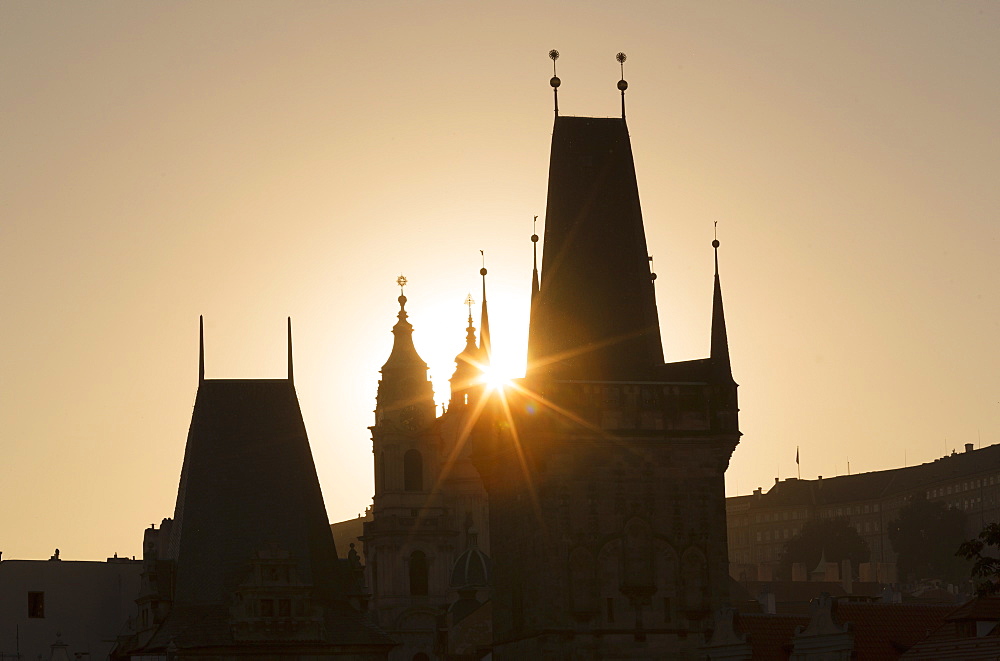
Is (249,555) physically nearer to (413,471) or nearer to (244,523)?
(244,523)

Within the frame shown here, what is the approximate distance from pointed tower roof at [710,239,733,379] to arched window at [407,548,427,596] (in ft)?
244

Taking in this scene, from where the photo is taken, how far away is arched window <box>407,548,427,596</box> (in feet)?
472

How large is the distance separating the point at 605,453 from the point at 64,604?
112 ft

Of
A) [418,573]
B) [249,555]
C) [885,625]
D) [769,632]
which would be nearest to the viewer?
[885,625]

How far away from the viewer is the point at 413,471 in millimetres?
145250

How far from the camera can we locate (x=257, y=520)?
2960 inches

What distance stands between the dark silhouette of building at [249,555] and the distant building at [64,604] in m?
14.4

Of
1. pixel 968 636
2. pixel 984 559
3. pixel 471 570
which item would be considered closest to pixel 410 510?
pixel 471 570

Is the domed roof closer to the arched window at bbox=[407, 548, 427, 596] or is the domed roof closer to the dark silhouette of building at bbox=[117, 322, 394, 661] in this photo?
the arched window at bbox=[407, 548, 427, 596]

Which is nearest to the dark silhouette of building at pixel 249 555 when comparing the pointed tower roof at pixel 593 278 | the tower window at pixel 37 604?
the pointed tower roof at pixel 593 278

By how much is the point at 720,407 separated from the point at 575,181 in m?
9.96

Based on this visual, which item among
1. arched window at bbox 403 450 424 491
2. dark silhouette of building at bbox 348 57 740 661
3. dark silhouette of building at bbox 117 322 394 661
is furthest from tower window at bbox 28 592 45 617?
arched window at bbox 403 450 424 491

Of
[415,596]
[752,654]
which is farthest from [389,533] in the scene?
[752,654]

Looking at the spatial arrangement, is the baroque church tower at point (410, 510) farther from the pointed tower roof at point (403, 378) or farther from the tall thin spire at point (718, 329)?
the tall thin spire at point (718, 329)
